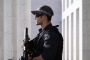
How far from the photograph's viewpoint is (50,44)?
4.67 m

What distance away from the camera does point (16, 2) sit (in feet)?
72.9

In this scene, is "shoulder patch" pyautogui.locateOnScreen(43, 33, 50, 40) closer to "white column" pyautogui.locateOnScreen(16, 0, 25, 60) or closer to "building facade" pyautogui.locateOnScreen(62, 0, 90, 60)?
"building facade" pyautogui.locateOnScreen(62, 0, 90, 60)

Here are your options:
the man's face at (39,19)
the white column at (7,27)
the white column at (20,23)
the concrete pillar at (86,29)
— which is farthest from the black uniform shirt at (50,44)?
the white column at (7,27)

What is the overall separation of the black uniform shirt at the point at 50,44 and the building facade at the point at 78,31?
605 centimetres

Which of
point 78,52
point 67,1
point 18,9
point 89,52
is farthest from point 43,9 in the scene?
point 18,9

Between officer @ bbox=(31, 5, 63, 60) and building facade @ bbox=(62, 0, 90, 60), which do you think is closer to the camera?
officer @ bbox=(31, 5, 63, 60)

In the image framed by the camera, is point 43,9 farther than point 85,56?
No

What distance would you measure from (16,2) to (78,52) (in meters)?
11.0

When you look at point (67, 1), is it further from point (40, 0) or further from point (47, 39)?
point (47, 39)

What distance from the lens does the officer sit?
4.68m

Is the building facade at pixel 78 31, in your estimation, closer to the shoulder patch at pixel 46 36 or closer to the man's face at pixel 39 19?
the man's face at pixel 39 19

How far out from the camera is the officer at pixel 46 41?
468 centimetres

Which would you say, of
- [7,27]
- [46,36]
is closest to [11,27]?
[7,27]

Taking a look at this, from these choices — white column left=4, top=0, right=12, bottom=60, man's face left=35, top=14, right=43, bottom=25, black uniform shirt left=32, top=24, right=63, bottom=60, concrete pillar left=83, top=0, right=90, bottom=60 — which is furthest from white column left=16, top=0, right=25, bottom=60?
black uniform shirt left=32, top=24, right=63, bottom=60
